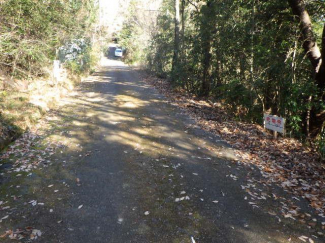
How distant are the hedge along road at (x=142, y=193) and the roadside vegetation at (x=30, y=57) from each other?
155 centimetres

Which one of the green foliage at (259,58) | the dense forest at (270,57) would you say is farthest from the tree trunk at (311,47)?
the green foliage at (259,58)

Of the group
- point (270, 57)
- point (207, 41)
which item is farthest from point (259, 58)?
point (207, 41)

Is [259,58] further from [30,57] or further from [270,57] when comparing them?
[30,57]

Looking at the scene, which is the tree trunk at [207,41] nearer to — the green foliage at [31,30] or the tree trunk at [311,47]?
the tree trunk at [311,47]

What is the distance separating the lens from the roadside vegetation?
8.18 m

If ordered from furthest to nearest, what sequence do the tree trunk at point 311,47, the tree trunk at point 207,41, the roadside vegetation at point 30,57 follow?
the tree trunk at point 207,41 < the roadside vegetation at point 30,57 < the tree trunk at point 311,47

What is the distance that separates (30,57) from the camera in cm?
1109

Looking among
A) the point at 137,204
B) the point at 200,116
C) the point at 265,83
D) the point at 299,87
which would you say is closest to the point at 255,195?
the point at 137,204

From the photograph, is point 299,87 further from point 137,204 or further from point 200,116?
point 137,204

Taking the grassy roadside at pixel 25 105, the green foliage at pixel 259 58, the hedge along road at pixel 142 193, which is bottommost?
the hedge along road at pixel 142 193

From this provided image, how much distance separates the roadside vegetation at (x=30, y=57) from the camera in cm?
818

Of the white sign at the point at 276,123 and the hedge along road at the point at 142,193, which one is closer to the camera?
the hedge along road at the point at 142,193

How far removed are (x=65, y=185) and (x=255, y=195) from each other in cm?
386

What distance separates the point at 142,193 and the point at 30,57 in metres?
9.47
